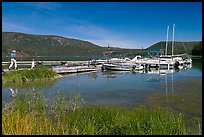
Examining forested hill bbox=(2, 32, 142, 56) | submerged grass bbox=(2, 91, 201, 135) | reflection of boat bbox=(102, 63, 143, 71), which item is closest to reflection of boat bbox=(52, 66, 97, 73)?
reflection of boat bbox=(102, 63, 143, 71)

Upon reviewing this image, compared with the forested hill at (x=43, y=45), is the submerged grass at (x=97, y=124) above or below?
below

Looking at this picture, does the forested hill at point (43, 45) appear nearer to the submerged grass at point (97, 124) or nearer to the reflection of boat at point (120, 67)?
the reflection of boat at point (120, 67)

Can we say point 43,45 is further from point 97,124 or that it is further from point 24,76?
point 97,124

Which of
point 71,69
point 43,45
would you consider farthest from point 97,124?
point 43,45

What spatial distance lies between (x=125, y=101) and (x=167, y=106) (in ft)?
7.22

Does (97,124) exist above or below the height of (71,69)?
below

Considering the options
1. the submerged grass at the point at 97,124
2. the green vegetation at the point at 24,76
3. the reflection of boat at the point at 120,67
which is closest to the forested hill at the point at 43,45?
the reflection of boat at the point at 120,67

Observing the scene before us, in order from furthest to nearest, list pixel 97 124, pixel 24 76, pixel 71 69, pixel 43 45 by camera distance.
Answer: pixel 43 45, pixel 71 69, pixel 24 76, pixel 97 124

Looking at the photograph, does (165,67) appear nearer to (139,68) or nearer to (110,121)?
(139,68)

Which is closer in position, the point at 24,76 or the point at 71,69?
the point at 24,76

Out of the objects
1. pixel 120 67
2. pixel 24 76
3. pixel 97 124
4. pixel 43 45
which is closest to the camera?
pixel 97 124

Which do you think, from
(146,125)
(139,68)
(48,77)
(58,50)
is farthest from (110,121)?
(58,50)

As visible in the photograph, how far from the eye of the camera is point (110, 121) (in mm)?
7492

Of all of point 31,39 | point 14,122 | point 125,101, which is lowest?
point 125,101
